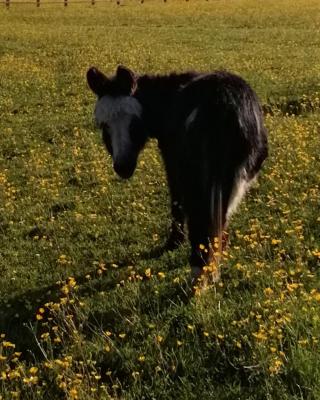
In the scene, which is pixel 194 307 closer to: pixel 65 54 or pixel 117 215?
pixel 117 215

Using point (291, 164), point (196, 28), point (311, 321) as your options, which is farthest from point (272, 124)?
point (196, 28)

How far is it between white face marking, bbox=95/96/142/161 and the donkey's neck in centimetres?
16

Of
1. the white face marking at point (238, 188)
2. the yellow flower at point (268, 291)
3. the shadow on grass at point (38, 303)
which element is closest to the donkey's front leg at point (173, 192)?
the shadow on grass at point (38, 303)

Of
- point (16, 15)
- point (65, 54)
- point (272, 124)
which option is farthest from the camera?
point (16, 15)

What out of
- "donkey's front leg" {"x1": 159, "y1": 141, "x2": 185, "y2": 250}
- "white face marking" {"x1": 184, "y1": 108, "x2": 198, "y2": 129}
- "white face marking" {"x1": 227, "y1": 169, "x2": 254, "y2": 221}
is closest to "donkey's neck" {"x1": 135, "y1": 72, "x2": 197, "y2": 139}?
"donkey's front leg" {"x1": 159, "y1": 141, "x2": 185, "y2": 250}

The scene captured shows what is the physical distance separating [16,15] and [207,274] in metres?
48.5

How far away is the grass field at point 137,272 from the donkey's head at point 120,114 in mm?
1446

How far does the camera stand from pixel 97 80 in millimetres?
6902

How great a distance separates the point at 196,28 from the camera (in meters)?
39.1

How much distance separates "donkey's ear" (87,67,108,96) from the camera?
22.5 ft

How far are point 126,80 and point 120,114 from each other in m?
0.43

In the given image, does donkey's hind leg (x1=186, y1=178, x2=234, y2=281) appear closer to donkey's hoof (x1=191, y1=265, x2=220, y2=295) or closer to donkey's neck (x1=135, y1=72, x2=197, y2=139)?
donkey's hoof (x1=191, y1=265, x2=220, y2=295)

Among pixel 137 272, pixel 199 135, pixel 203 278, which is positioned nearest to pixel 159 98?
pixel 199 135

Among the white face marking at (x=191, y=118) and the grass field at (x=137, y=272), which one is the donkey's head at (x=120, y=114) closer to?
the white face marking at (x=191, y=118)
